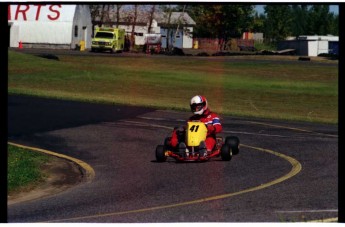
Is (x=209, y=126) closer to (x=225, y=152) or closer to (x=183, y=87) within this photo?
(x=225, y=152)

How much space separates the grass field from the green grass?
1205 centimetres

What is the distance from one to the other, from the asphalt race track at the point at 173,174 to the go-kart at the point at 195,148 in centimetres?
51

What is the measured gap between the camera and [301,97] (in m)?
52.1

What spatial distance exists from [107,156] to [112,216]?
11201 millimetres

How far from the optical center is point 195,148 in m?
17.2

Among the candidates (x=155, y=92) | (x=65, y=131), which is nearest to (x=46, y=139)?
(x=65, y=131)

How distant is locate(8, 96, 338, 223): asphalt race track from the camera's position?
12.4 meters

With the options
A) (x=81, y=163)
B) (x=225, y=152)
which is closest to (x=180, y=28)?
(x=225, y=152)

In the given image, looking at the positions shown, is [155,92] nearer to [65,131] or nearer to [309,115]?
[309,115]

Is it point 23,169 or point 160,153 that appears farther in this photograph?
point 23,169

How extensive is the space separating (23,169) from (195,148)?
5.32m

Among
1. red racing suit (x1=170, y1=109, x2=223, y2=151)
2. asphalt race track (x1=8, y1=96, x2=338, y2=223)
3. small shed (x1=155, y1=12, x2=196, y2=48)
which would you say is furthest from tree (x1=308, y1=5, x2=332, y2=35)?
small shed (x1=155, y1=12, x2=196, y2=48)

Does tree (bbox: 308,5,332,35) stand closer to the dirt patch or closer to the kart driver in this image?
the kart driver

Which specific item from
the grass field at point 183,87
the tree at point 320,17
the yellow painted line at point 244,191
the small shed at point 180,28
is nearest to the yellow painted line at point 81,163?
the small shed at point 180,28
